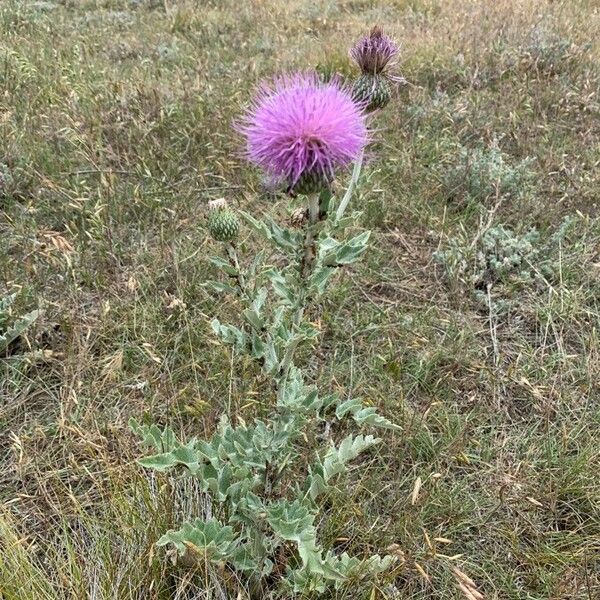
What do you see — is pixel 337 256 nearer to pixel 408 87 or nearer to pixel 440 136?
pixel 440 136

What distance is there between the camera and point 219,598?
2.10m

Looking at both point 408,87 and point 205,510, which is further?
point 408,87

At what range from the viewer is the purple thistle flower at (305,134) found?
5.96 feet

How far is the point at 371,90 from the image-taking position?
7.36 feet

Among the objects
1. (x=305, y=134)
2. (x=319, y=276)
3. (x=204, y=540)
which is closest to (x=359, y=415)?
(x=319, y=276)

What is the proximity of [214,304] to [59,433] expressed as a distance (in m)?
1.04

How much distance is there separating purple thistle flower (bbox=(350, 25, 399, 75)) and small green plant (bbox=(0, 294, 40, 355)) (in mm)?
1977

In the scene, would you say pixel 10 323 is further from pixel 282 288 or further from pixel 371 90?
pixel 371 90

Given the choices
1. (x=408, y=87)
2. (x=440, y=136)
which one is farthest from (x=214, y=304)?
(x=408, y=87)

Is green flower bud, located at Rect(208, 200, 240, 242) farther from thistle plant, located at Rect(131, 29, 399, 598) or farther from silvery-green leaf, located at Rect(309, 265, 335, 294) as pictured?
silvery-green leaf, located at Rect(309, 265, 335, 294)

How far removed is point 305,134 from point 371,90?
0.56 meters

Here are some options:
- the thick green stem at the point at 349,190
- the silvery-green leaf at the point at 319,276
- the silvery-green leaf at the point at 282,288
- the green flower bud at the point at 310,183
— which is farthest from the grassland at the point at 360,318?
the green flower bud at the point at 310,183

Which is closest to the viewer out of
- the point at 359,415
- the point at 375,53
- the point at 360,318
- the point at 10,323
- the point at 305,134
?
the point at 305,134

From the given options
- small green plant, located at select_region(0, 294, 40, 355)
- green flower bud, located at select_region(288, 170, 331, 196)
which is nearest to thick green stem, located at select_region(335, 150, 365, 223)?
green flower bud, located at select_region(288, 170, 331, 196)
